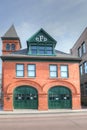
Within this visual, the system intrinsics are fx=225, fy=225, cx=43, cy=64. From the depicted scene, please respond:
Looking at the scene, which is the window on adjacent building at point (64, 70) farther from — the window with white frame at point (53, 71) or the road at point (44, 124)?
the road at point (44, 124)

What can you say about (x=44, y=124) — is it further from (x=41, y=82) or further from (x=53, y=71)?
(x=53, y=71)

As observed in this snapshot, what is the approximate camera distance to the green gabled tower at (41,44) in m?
32.9

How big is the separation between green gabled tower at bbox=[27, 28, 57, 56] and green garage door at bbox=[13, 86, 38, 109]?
5405 millimetres

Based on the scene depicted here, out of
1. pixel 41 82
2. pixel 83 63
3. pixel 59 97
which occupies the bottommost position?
pixel 59 97

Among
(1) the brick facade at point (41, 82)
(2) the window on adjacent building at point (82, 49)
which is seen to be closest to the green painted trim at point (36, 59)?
(1) the brick facade at point (41, 82)

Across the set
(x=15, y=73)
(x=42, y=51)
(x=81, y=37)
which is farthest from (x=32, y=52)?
(x=81, y=37)

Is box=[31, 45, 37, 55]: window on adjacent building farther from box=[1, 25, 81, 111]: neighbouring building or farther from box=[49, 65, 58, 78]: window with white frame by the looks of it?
box=[49, 65, 58, 78]: window with white frame

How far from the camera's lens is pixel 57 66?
1289 inches

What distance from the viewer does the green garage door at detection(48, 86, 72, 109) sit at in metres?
31.8

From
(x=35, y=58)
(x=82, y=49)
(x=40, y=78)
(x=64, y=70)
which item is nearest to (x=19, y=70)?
(x=35, y=58)

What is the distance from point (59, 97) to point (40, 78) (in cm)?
384

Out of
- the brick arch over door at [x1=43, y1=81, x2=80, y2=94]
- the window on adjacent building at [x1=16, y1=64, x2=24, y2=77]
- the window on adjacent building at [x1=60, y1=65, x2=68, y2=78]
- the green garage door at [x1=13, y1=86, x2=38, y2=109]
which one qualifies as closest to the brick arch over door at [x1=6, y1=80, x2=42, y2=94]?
the green garage door at [x1=13, y1=86, x2=38, y2=109]

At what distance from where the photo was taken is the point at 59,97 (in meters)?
32.1

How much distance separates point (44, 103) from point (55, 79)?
376 cm
